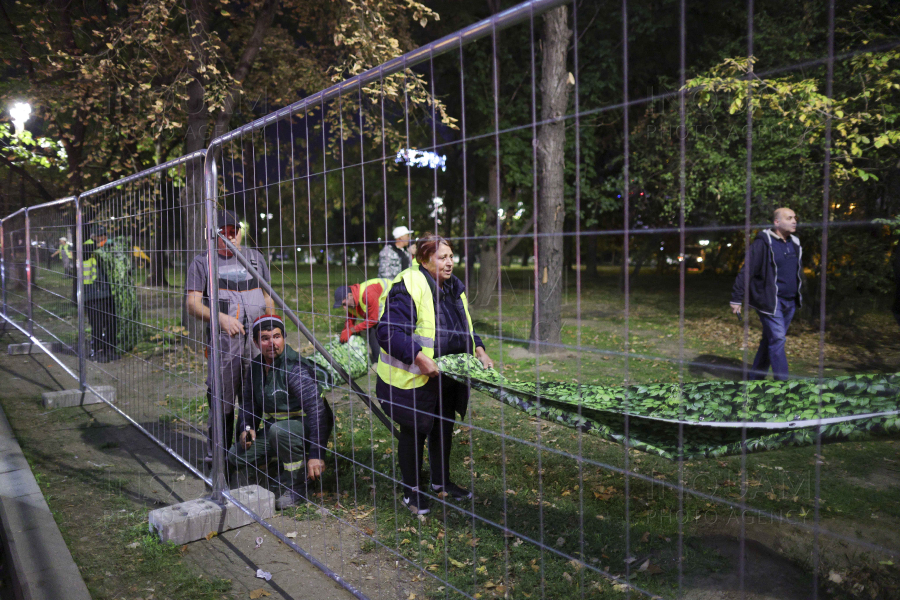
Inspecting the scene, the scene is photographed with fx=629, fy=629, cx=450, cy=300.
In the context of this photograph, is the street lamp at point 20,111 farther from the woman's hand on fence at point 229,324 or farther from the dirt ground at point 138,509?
the woman's hand on fence at point 229,324

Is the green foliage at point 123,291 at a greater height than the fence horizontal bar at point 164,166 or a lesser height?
lesser

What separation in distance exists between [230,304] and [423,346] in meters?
1.61

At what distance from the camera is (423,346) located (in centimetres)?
324

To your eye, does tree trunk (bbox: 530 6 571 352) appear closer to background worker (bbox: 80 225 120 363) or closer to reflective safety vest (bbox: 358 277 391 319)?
reflective safety vest (bbox: 358 277 391 319)

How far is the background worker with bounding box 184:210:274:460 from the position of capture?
4090 mm

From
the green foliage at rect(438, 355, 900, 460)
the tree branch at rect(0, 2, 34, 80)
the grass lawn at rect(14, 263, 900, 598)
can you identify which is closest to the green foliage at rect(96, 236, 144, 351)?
the grass lawn at rect(14, 263, 900, 598)

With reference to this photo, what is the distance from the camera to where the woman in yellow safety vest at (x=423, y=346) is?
10.4 feet

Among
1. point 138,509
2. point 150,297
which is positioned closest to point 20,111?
point 150,297

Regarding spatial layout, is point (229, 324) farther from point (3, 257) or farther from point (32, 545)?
point (3, 257)

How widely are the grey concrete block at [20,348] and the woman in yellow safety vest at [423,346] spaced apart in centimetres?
917

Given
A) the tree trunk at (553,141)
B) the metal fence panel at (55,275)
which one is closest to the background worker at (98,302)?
the metal fence panel at (55,275)

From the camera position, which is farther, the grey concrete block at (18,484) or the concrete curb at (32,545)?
the grey concrete block at (18,484)

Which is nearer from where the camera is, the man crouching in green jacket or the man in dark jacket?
the man crouching in green jacket

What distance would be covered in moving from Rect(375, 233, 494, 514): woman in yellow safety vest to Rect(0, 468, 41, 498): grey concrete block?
9.03 feet
